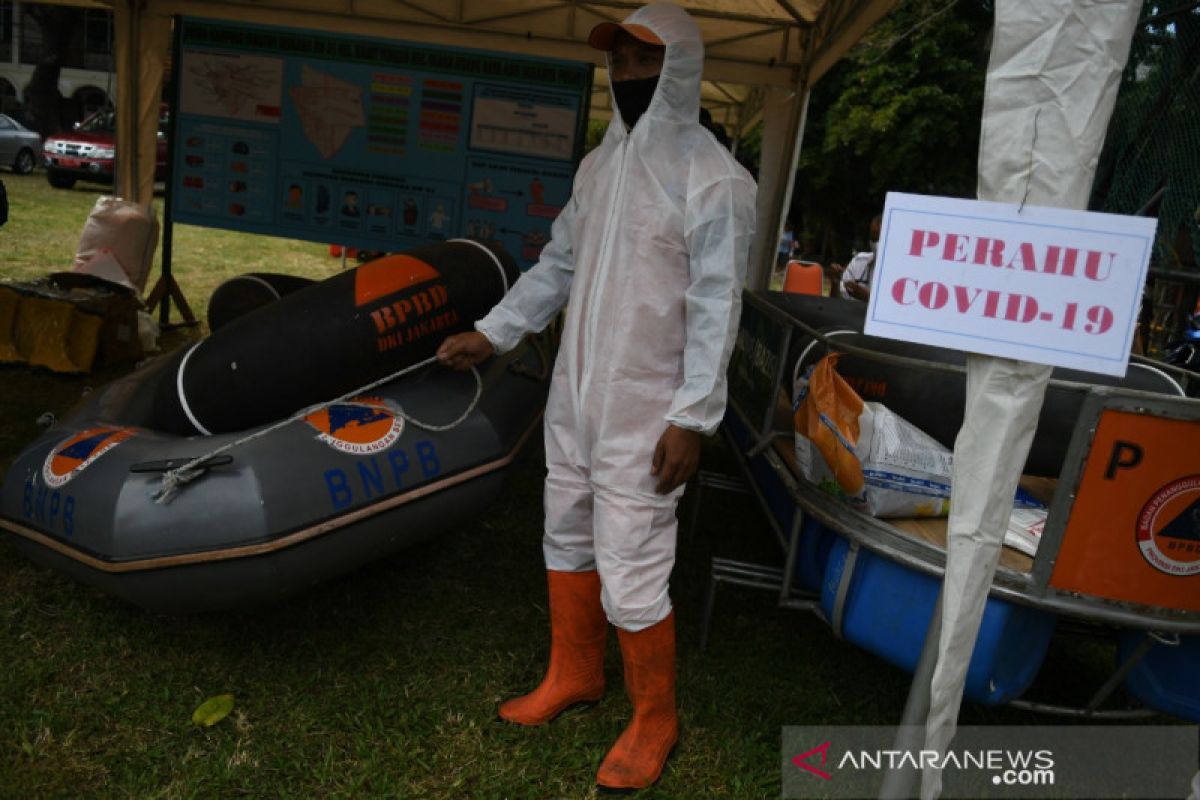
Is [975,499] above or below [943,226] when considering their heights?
below

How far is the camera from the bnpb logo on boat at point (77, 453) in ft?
7.97

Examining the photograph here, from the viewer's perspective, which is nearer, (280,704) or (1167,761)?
(280,704)

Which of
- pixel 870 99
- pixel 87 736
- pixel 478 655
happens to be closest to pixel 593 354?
pixel 478 655

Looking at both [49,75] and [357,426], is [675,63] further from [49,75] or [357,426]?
[49,75]

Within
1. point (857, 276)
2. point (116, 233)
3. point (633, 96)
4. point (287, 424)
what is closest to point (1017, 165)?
point (633, 96)

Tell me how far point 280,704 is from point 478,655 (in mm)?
603

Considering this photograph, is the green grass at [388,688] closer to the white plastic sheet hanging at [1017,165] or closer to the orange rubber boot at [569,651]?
the orange rubber boot at [569,651]

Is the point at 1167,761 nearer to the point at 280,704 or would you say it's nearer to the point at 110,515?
the point at 280,704

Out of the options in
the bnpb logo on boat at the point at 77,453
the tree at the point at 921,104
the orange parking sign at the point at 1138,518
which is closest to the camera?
the orange parking sign at the point at 1138,518

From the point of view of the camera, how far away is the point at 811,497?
7.99 feet

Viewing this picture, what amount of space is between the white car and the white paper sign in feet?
55.4

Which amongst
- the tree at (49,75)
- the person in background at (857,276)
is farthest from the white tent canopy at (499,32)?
the tree at (49,75)

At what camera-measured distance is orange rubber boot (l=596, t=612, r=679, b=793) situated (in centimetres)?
224

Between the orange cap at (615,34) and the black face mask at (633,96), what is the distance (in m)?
0.10
